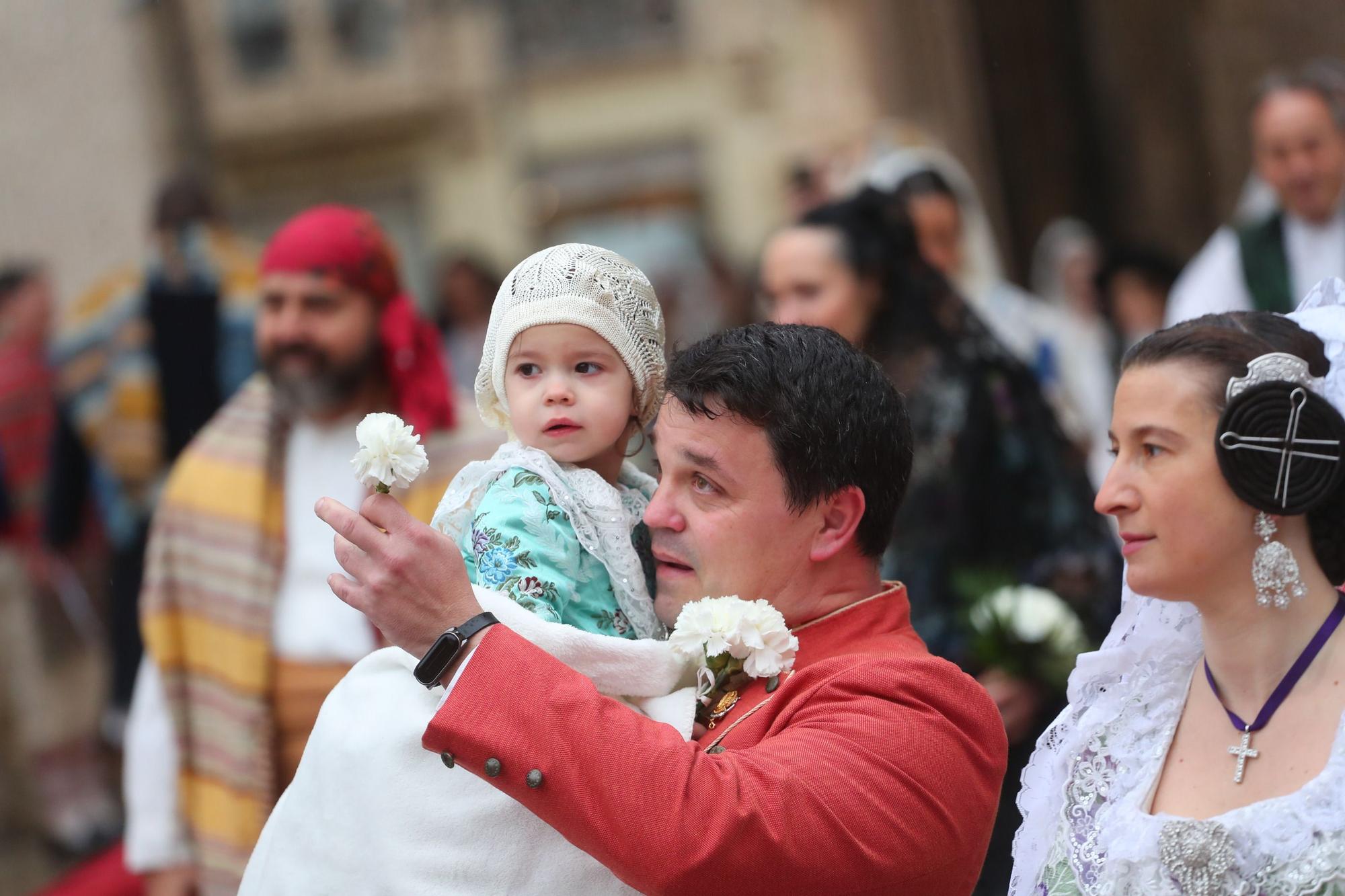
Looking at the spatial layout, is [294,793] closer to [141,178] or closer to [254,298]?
[254,298]

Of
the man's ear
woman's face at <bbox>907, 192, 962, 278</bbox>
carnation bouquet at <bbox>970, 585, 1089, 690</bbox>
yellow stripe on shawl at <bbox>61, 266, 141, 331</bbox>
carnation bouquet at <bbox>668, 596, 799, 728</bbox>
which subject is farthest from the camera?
yellow stripe on shawl at <bbox>61, 266, 141, 331</bbox>

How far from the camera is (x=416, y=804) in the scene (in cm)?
233

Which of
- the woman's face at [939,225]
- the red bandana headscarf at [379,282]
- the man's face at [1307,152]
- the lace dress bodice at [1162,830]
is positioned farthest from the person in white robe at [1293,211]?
the lace dress bodice at [1162,830]

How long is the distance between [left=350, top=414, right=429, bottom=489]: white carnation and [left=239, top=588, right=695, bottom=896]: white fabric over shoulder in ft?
0.78

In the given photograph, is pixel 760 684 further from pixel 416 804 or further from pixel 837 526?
pixel 416 804

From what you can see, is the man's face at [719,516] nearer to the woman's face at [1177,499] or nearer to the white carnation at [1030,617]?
the woman's face at [1177,499]

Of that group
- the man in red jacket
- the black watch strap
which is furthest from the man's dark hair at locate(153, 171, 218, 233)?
the black watch strap

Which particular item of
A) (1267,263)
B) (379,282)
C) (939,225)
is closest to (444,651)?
(379,282)

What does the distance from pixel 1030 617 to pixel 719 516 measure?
173 centimetres

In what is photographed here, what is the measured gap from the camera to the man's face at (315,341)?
4.38 meters

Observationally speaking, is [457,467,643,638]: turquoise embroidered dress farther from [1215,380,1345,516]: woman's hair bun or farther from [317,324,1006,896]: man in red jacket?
Result: [1215,380,1345,516]: woman's hair bun

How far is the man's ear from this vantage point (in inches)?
99.7

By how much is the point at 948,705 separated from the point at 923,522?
1826 mm

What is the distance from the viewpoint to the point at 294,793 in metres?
2.47
